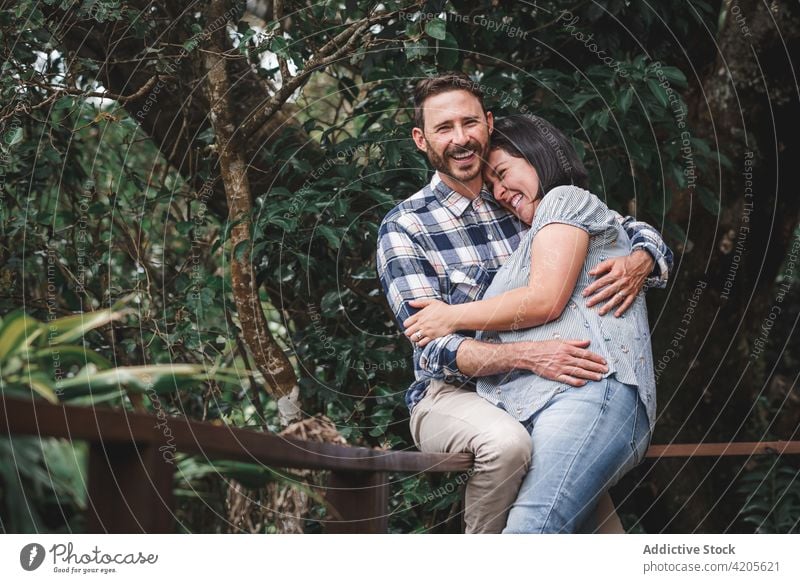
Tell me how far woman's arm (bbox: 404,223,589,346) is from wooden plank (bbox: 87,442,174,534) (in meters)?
0.70

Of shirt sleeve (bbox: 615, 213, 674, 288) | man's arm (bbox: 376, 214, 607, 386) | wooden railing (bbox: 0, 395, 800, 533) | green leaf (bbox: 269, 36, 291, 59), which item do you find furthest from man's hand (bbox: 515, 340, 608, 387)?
green leaf (bbox: 269, 36, 291, 59)

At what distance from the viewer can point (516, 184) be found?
1.52 m

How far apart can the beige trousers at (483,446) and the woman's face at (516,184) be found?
326mm

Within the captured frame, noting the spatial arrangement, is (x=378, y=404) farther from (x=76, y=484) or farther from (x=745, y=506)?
(x=76, y=484)

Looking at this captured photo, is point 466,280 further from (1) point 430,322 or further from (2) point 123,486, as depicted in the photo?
(2) point 123,486

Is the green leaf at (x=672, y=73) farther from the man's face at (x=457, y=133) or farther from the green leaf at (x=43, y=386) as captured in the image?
the green leaf at (x=43, y=386)

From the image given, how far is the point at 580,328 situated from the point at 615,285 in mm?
87

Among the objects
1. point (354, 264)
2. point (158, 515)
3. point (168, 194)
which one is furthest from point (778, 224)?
point (158, 515)

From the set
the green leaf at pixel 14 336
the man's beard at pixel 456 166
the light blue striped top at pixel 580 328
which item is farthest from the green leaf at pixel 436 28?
the green leaf at pixel 14 336

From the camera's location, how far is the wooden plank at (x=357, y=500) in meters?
1.05

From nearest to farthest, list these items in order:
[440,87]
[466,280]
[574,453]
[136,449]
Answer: [136,449] < [574,453] < [466,280] < [440,87]

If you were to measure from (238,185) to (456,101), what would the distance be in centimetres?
58

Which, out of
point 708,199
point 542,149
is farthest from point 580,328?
point 708,199

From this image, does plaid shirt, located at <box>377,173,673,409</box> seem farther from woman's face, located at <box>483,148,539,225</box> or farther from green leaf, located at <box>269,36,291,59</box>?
green leaf, located at <box>269,36,291,59</box>
